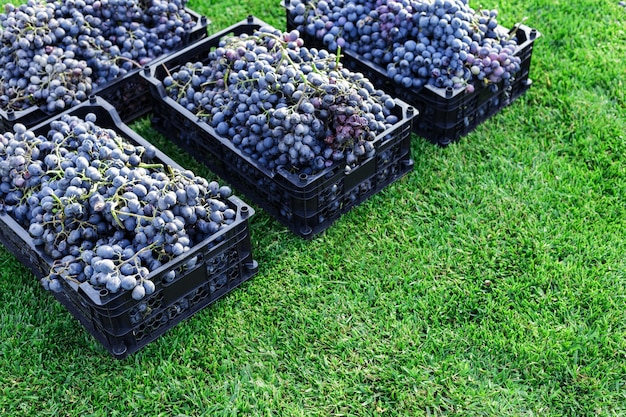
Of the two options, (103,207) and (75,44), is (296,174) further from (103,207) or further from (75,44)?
(75,44)

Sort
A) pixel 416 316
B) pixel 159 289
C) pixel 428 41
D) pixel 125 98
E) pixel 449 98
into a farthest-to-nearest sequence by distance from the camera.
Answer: pixel 125 98
pixel 428 41
pixel 449 98
pixel 416 316
pixel 159 289

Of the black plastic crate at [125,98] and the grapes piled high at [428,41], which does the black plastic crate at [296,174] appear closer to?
the black plastic crate at [125,98]

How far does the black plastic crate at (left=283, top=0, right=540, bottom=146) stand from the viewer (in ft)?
14.4

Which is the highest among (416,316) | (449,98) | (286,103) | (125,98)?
(286,103)

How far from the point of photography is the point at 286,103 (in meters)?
3.91

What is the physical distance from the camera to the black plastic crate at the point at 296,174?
3914 millimetres

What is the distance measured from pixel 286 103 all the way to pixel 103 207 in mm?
1038

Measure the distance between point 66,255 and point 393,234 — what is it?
1634 millimetres

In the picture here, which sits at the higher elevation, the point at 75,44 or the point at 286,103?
the point at 286,103

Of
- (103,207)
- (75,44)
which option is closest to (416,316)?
(103,207)

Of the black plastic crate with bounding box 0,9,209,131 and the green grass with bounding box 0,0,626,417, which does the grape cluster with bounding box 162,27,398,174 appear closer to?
the black plastic crate with bounding box 0,9,209,131

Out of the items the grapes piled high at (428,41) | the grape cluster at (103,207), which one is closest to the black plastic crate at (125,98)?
the grape cluster at (103,207)

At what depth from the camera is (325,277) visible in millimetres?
3914

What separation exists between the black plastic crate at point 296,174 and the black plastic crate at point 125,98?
192 millimetres
